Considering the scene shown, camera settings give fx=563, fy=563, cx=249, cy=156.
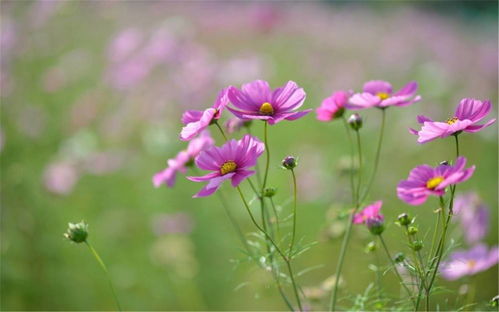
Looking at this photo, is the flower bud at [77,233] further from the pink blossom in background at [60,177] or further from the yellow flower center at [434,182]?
the pink blossom in background at [60,177]

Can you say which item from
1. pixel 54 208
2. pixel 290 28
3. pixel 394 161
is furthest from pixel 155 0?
pixel 54 208

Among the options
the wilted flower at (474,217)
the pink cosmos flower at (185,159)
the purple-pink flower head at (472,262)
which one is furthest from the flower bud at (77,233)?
the wilted flower at (474,217)

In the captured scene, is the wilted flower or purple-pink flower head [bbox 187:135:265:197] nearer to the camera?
purple-pink flower head [bbox 187:135:265:197]

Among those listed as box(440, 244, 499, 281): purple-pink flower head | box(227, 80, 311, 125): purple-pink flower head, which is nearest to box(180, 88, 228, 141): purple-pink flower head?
box(227, 80, 311, 125): purple-pink flower head

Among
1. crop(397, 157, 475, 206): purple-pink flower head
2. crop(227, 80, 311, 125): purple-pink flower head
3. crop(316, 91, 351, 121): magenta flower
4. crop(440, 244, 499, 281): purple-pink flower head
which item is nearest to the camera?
crop(397, 157, 475, 206): purple-pink flower head

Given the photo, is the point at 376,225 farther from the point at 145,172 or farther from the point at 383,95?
the point at 145,172

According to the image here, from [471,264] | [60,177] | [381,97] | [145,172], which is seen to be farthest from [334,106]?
[145,172]

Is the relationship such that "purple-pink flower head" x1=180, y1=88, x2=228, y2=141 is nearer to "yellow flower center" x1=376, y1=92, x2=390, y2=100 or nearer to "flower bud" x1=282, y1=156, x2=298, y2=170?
"flower bud" x1=282, y1=156, x2=298, y2=170
